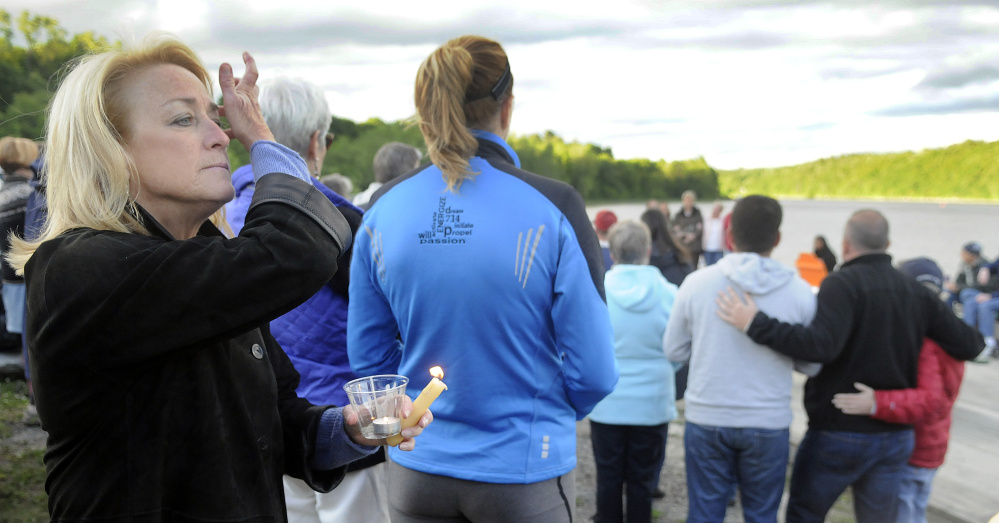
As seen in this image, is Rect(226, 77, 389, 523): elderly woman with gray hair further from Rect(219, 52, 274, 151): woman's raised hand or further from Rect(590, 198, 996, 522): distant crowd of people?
Rect(590, 198, 996, 522): distant crowd of people

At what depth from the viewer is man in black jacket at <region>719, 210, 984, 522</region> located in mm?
3350

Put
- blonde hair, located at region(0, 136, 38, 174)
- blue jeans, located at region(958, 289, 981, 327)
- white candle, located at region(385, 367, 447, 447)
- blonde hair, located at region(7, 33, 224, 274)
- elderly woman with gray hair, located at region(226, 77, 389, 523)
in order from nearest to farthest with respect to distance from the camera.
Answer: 1. blonde hair, located at region(7, 33, 224, 274)
2. white candle, located at region(385, 367, 447, 447)
3. elderly woman with gray hair, located at region(226, 77, 389, 523)
4. blonde hair, located at region(0, 136, 38, 174)
5. blue jeans, located at region(958, 289, 981, 327)

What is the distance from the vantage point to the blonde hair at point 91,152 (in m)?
1.21

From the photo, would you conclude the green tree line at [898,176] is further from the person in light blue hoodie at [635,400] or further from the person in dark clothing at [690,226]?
the person in light blue hoodie at [635,400]

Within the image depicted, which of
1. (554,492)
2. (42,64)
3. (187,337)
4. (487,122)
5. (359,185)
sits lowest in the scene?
(359,185)

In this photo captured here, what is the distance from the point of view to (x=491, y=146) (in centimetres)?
228

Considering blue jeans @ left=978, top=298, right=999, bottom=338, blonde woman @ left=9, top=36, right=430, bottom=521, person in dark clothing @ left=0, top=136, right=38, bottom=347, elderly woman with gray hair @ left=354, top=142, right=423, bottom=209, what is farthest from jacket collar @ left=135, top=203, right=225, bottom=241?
blue jeans @ left=978, top=298, right=999, bottom=338

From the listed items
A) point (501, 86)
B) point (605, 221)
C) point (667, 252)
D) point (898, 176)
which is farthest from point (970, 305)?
point (898, 176)

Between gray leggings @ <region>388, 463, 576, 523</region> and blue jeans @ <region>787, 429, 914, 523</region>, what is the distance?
1859 mm

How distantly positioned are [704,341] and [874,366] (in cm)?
83

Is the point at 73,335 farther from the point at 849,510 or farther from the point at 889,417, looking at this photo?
the point at 849,510

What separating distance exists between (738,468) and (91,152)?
3258 mm

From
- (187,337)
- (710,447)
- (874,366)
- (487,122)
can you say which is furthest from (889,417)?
(187,337)

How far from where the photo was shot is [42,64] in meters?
40.1
